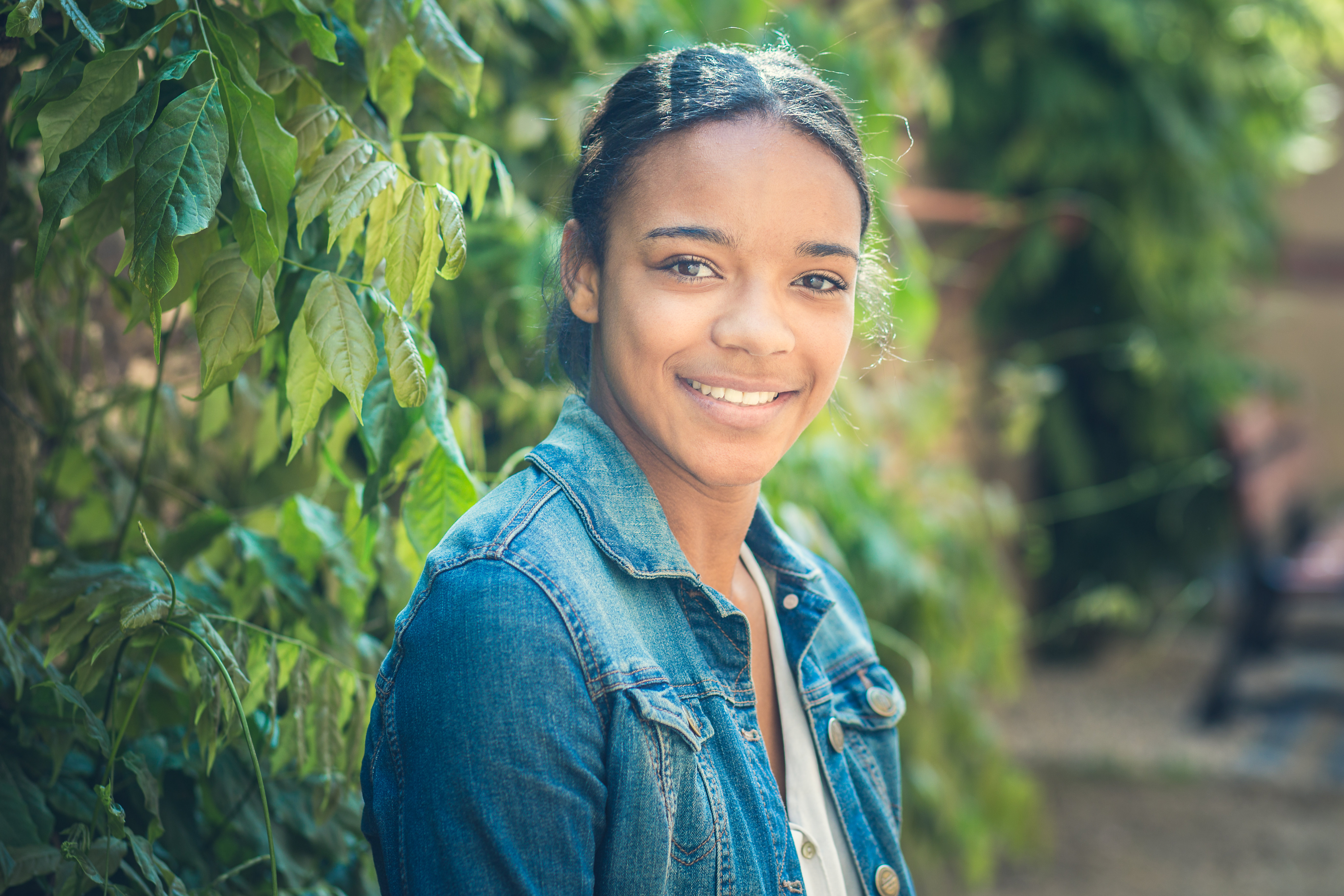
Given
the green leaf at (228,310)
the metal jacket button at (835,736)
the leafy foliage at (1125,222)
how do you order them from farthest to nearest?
the leafy foliage at (1125,222), the metal jacket button at (835,736), the green leaf at (228,310)

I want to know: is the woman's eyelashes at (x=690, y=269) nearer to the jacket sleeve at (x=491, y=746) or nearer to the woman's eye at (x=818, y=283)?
the woman's eye at (x=818, y=283)

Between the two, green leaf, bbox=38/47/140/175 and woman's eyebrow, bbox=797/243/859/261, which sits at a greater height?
green leaf, bbox=38/47/140/175

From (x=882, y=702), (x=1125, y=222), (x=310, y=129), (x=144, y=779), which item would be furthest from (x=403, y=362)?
(x=1125, y=222)

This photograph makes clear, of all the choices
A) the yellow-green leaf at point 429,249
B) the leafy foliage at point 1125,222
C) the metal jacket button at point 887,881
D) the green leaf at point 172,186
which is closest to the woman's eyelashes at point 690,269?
the yellow-green leaf at point 429,249

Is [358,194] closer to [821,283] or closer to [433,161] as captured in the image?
[433,161]

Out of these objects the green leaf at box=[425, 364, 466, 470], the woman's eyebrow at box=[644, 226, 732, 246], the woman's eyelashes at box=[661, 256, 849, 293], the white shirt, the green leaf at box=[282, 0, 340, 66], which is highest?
the green leaf at box=[282, 0, 340, 66]

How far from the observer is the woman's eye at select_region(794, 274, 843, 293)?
119 centimetres

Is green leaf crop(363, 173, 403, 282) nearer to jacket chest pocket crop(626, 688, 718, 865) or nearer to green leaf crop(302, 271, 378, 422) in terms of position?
green leaf crop(302, 271, 378, 422)

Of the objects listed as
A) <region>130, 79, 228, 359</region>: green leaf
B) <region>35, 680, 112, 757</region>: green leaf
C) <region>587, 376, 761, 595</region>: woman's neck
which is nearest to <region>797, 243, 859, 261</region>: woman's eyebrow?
<region>587, 376, 761, 595</region>: woman's neck

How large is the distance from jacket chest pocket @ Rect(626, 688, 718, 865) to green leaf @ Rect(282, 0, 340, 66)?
70cm

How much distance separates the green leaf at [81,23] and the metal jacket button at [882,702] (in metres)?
1.08

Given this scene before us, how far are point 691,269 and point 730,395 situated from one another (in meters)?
0.13

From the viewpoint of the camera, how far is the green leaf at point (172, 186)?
97 centimetres

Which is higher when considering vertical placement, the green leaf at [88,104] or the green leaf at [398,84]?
the green leaf at [398,84]
